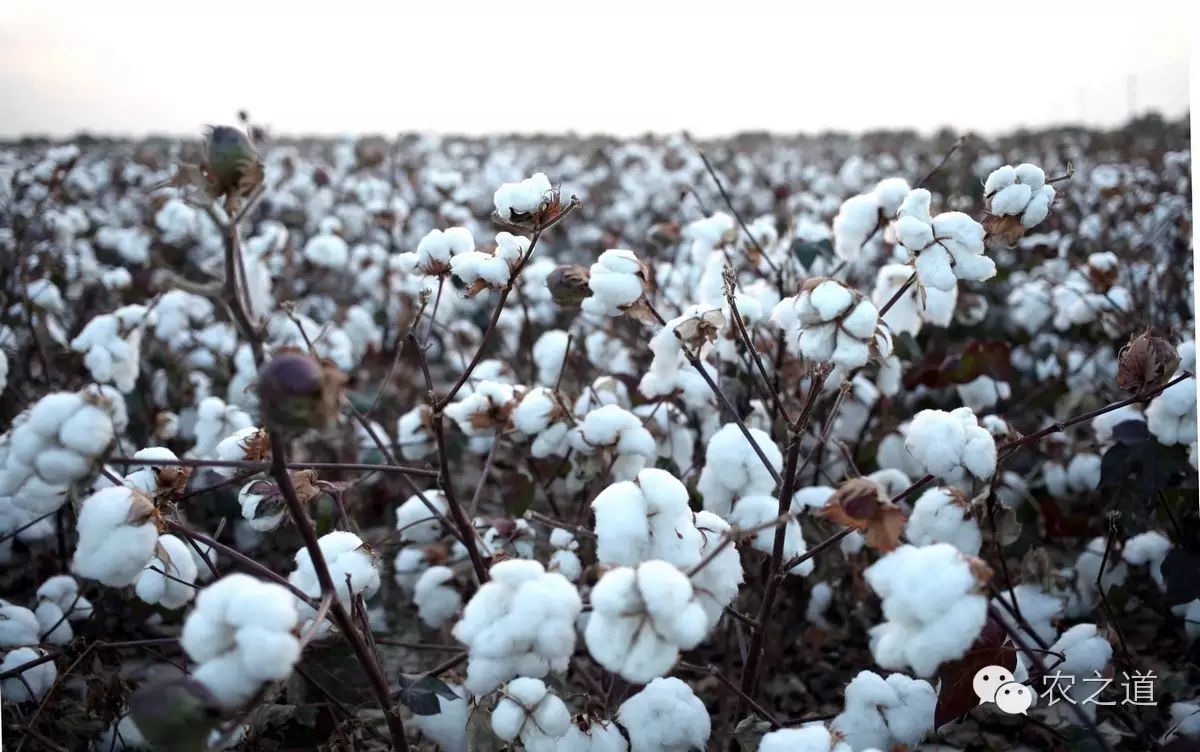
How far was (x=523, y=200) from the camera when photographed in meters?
1.15

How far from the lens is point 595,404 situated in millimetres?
1595

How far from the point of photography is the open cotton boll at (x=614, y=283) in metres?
1.22

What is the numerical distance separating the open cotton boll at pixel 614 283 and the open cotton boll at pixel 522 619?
1.46ft

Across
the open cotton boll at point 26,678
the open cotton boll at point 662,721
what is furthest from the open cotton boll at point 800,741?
the open cotton boll at point 26,678

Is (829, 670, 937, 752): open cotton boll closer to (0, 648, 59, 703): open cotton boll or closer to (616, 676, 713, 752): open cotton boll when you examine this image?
(616, 676, 713, 752): open cotton boll

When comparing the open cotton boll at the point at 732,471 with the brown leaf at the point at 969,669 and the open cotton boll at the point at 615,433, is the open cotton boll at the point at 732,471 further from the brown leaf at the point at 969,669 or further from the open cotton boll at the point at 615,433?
the brown leaf at the point at 969,669

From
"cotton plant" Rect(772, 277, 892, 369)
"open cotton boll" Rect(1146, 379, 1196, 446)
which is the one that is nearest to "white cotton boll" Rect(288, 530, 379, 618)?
"cotton plant" Rect(772, 277, 892, 369)

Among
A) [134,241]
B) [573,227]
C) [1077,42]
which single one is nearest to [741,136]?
[573,227]

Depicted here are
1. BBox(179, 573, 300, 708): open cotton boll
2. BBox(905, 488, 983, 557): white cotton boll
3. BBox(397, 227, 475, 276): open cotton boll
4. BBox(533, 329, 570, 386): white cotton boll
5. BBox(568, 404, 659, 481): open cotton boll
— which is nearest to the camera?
BBox(179, 573, 300, 708): open cotton boll

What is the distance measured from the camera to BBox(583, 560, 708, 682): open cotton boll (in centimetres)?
77

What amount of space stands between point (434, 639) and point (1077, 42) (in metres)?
1.63

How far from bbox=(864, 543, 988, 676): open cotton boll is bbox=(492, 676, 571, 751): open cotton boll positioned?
13.9 inches

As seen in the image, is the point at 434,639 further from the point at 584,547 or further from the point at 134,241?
the point at 134,241

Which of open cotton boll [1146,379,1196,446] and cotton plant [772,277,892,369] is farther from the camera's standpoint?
open cotton boll [1146,379,1196,446]
